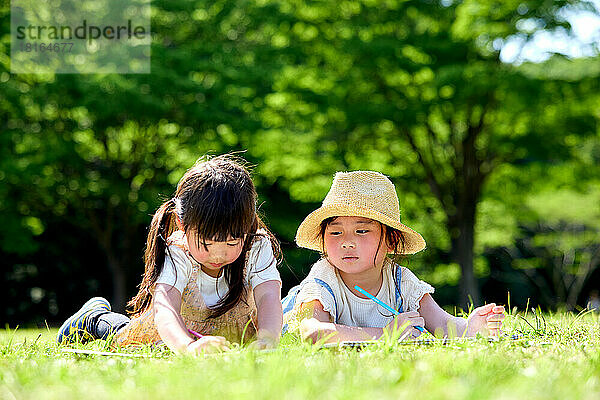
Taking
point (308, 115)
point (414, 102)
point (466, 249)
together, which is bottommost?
point (466, 249)

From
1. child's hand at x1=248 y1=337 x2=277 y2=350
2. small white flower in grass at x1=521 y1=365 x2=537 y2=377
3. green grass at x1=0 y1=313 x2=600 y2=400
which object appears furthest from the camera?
child's hand at x1=248 y1=337 x2=277 y2=350

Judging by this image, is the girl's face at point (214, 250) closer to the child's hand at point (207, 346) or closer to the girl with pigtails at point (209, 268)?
the girl with pigtails at point (209, 268)

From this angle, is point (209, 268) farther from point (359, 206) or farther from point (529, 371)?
point (529, 371)

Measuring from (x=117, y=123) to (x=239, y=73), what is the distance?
3.11 metres

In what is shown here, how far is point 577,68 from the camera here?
45.5 ft

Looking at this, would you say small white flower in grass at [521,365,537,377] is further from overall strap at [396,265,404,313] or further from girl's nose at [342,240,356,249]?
overall strap at [396,265,404,313]

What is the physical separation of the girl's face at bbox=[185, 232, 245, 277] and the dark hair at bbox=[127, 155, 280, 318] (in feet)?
0.08

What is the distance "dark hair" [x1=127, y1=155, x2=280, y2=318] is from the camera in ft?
9.64

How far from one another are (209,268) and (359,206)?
0.87 m

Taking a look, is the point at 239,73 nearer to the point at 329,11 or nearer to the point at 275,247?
the point at 329,11

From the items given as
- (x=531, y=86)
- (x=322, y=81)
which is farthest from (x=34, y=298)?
(x=531, y=86)

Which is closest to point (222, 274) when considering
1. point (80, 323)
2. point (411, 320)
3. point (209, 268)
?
point (209, 268)

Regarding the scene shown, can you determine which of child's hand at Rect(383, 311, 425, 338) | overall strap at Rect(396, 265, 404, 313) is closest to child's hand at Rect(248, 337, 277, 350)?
child's hand at Rect(383, 311, 425, 338)

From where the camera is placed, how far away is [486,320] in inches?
132
